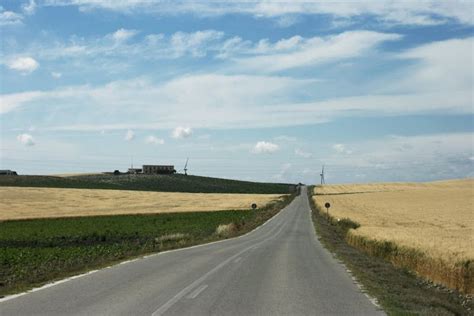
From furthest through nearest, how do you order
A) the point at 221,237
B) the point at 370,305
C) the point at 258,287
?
the point at 221,237, the point at 258,287, the point at 370,305

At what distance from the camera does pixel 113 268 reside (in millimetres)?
19031

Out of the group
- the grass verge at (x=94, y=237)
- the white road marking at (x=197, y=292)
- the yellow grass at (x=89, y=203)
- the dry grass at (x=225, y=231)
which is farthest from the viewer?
the yellow grass at (x=89, y=203)

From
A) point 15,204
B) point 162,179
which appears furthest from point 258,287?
point 162,179

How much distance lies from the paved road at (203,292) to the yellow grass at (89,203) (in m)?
52.2

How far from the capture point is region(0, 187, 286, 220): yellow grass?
75.3 meters

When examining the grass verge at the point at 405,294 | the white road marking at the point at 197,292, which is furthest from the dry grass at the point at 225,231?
the white road marking at the point at 197,292

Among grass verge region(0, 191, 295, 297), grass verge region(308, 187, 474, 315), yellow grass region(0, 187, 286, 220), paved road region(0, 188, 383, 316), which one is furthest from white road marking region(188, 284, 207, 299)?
yellow grass region(0, 187, 286, 220)

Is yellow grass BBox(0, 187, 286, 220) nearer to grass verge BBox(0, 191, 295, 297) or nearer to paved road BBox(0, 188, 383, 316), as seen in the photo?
grass verge BBox(0, 191, 295, 297)

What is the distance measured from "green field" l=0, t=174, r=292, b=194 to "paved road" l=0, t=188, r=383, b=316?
11675 cm

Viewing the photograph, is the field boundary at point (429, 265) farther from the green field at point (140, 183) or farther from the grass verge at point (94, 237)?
the green field at point (140, 183)

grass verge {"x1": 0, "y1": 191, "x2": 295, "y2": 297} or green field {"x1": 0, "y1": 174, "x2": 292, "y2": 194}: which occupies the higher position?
green field {"x1": 0, "y1": 174, "x2": 292, "y2": 194}

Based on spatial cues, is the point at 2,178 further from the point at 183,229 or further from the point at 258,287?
the point at 258,287

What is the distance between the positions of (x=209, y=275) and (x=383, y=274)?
587 centimetres

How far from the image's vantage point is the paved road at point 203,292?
10805 mm
